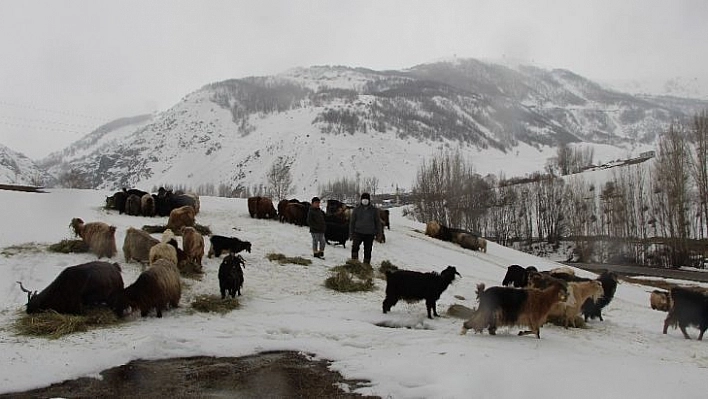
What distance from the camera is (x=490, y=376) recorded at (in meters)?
6.07

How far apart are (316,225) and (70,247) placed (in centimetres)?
694

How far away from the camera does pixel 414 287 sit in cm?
1033

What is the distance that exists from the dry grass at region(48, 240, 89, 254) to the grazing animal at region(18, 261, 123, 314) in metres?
3.78

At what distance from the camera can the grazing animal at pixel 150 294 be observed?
8945 mm

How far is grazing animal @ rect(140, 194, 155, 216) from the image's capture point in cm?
1969

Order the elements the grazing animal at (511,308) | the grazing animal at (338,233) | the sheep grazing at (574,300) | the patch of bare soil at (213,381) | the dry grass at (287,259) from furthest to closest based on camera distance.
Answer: the grazing animal at (338,233) < the dry grass at (287,259) < the sheep grazing at (574,300) < the grazing animal at (511,308) < the patch of bare soil at (213,381)

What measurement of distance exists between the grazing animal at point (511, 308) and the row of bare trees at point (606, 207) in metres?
45.9

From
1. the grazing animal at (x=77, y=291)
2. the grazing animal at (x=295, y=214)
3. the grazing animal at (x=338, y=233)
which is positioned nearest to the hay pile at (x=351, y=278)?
the grazing animal at (x=338, y=233)

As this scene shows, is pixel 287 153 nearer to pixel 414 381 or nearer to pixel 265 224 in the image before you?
pixel 265 224

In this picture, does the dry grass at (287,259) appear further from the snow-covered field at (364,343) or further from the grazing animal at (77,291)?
the grazing animal at (77,291)

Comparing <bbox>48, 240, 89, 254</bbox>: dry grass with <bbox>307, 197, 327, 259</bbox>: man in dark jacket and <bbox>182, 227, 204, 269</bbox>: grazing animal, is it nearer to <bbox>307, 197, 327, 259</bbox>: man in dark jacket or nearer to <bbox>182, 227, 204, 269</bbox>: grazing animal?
<bbox>182, 227, 204, 269</bbox>: grazing animal

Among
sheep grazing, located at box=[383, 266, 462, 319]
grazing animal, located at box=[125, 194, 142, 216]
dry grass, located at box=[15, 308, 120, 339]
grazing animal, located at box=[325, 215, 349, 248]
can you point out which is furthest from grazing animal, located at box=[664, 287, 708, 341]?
grazing animal, located at box=[125, 194, 142, 216]

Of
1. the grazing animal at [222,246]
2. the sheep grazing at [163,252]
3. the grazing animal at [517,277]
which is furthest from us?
the grazing animal at [517,277]

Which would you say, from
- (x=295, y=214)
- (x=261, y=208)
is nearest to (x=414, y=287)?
(x=295, y=214)
